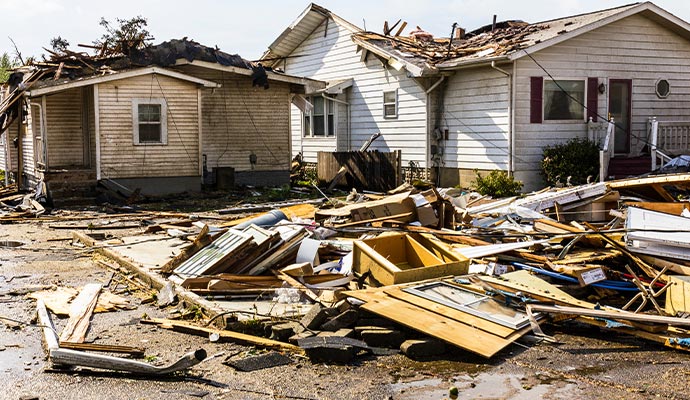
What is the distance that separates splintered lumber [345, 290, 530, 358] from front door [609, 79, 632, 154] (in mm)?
15940

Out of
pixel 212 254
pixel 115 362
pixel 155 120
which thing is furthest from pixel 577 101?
pixel 115 362

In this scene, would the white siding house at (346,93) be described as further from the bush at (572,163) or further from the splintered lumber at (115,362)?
the splintered lumber at (115,362)

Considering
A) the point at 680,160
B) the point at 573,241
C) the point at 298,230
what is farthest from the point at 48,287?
the point at 680,160

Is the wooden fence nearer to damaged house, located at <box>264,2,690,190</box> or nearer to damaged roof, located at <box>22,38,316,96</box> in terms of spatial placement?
damaged house, located at <box>264,2,690,190</box>

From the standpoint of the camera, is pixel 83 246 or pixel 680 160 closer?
pixel 83 246

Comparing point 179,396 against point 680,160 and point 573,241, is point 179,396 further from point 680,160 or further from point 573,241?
point 680,160

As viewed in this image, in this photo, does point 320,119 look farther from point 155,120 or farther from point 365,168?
point 155,120

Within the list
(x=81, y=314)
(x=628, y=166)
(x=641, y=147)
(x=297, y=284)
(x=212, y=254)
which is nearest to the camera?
(x=81, y=314)

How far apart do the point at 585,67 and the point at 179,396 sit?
59.5 ft

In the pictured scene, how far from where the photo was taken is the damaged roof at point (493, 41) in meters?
21.0

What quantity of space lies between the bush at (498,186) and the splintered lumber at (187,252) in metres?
10.6

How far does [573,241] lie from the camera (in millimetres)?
10461

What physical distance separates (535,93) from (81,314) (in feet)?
50.1

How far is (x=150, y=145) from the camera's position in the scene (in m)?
23.1
